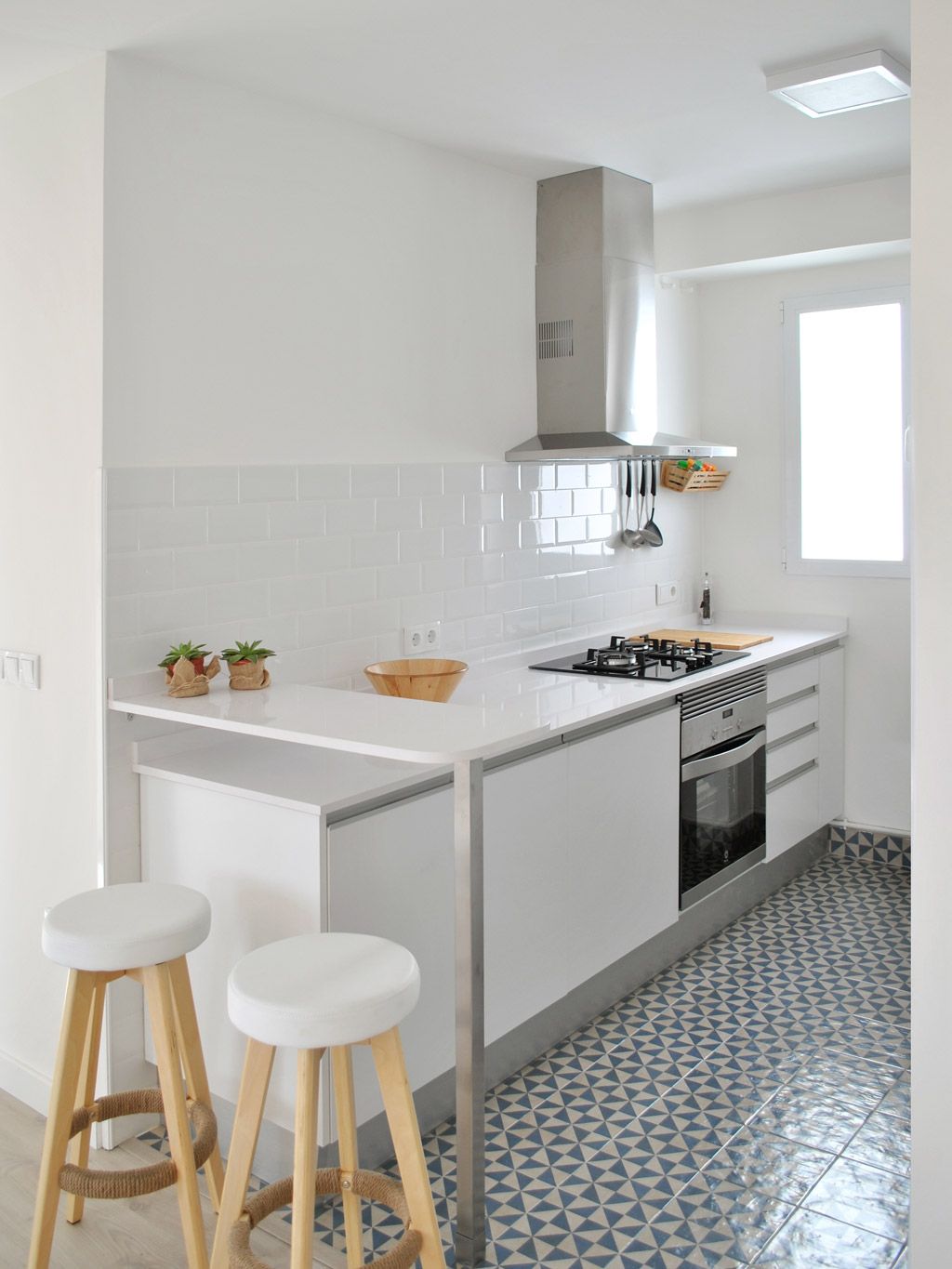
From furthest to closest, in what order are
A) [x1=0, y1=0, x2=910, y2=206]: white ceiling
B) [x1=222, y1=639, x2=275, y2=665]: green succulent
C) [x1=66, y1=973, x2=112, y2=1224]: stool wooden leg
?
[x1=222, y1=639, x2=275, y2=665]: green succulent, [x1=0, y1=0, x2=910, y2=206]: white ceiling, [x1=66, y1=973, x2=112, y2=1224]: stool wooden leg

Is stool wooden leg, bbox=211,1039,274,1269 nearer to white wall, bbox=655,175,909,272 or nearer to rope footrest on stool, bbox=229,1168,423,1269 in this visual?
rope footrest on stool, bbox=229,1168,423,1269

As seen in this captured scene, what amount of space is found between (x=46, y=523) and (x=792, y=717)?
9.23 ft

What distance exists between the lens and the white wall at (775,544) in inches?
188

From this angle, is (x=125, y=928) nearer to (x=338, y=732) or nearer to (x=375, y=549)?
(x=338, y=732)

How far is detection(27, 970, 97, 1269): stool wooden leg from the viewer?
2.26m

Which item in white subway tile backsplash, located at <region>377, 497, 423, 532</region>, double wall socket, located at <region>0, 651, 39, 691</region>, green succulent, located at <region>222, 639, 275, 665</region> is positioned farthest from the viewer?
white subway tile backsplash, located at <region>377, 497, 423, 532</region>

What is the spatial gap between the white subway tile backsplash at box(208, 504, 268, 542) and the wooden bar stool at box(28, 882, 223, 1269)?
1.01 meters

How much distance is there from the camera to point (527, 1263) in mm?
2373

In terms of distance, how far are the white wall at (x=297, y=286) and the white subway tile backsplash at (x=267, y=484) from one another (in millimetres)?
53

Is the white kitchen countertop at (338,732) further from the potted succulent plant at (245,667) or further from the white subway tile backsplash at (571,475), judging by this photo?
the white subway tile backsplash at (571,475)

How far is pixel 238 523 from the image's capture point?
306 cm

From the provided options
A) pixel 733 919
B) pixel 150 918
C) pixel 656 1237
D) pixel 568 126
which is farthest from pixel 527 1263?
pixel 568 126

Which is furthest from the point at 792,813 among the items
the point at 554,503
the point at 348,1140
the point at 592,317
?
the point at 348,1140

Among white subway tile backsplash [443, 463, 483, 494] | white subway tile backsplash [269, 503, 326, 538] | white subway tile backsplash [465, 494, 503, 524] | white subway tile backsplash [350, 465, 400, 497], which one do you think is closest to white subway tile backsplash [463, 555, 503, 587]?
white subway tile backsplash [465, 494, 503, 524]
